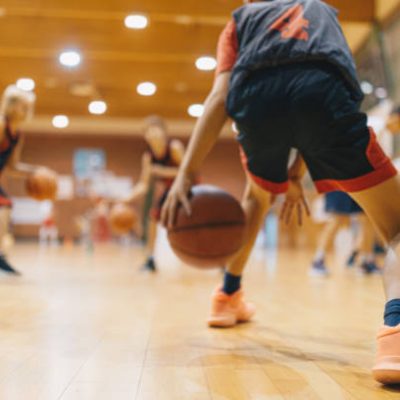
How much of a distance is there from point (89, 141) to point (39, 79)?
5.39 meters

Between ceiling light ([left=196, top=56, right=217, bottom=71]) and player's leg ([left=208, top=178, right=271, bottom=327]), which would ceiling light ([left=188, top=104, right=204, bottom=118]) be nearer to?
ceiling light ([left=196, top=56, right=217, bottom=71])

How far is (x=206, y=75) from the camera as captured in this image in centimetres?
920

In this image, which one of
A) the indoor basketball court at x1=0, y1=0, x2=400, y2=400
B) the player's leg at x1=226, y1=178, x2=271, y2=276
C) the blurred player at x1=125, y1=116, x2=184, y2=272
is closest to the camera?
the indoor basketball court at x1=0, y1=0, x2=400, y2=400

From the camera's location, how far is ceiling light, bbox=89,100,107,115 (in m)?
11.0

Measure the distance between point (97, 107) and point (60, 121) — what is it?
2.12 meters

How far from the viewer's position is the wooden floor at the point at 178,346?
127 cm

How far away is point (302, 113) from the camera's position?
1519mm

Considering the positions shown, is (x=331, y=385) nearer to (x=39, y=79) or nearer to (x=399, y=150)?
(x=399, y=150)

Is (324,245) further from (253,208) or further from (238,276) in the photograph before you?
(253,208)

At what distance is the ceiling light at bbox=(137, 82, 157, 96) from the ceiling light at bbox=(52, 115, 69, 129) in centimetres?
255

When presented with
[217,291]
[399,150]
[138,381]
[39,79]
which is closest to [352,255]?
[399,150]

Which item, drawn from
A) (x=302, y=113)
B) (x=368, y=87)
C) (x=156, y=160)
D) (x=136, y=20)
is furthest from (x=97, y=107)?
(x=302, y=113)

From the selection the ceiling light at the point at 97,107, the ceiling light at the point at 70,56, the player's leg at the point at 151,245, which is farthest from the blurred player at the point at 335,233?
the ceiling light at the point at 97,107


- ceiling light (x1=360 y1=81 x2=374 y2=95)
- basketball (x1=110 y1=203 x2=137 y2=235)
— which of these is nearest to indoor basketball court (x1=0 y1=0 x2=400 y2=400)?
basketball (x1=110 y1=203 x2=137 y2=235)
